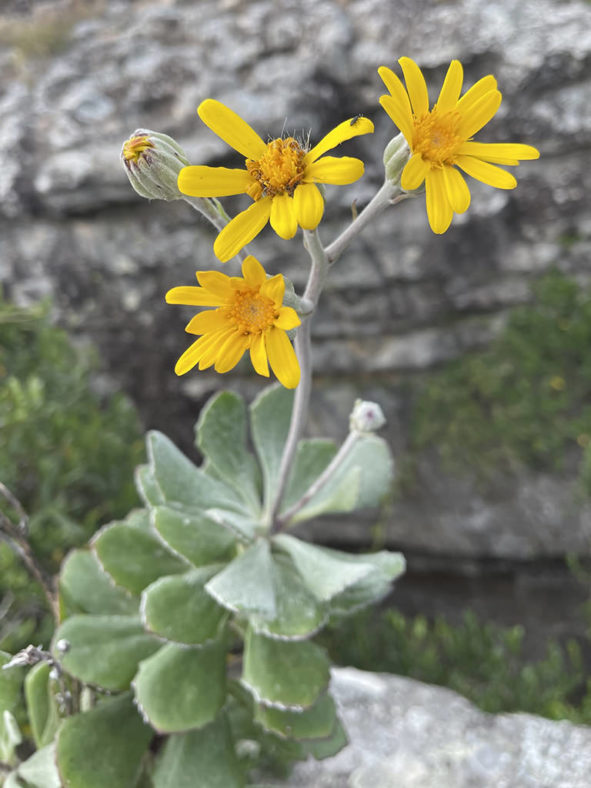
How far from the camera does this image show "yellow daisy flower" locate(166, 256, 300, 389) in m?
1.05

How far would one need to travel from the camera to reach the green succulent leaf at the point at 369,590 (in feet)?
5.46

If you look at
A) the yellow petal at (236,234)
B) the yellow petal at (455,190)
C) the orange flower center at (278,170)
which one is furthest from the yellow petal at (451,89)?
the yellow petal at (236,234)

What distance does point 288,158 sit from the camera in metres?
1.06

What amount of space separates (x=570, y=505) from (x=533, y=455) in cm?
27

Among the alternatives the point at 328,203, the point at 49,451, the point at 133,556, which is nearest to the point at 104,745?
the point at 133,556

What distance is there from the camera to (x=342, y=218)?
2920mm

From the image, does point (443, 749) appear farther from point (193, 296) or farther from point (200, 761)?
point (193, 296)

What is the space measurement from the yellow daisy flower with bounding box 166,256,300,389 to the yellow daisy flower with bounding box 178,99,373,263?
0.06m

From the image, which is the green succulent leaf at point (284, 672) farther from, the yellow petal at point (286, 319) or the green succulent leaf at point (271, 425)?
the yellow petal at point (286, 319)

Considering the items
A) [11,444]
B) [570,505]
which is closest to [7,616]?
[11,444]

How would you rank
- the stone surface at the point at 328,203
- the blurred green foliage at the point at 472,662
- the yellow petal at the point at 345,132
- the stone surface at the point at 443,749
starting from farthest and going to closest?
the stone surface at the point at 328,203 < the blurred green foliage at the point at 472,662 < the stone surface at the point at 443,749 < the yellow petal at the point at 345,132

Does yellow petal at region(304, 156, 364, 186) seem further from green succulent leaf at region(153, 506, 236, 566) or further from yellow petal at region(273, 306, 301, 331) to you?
green succulent leaf at region(153, 506, 236, 566)

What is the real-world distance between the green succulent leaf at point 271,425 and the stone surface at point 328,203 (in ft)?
3.99

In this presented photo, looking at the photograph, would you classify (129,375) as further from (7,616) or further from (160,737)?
(160,737)
